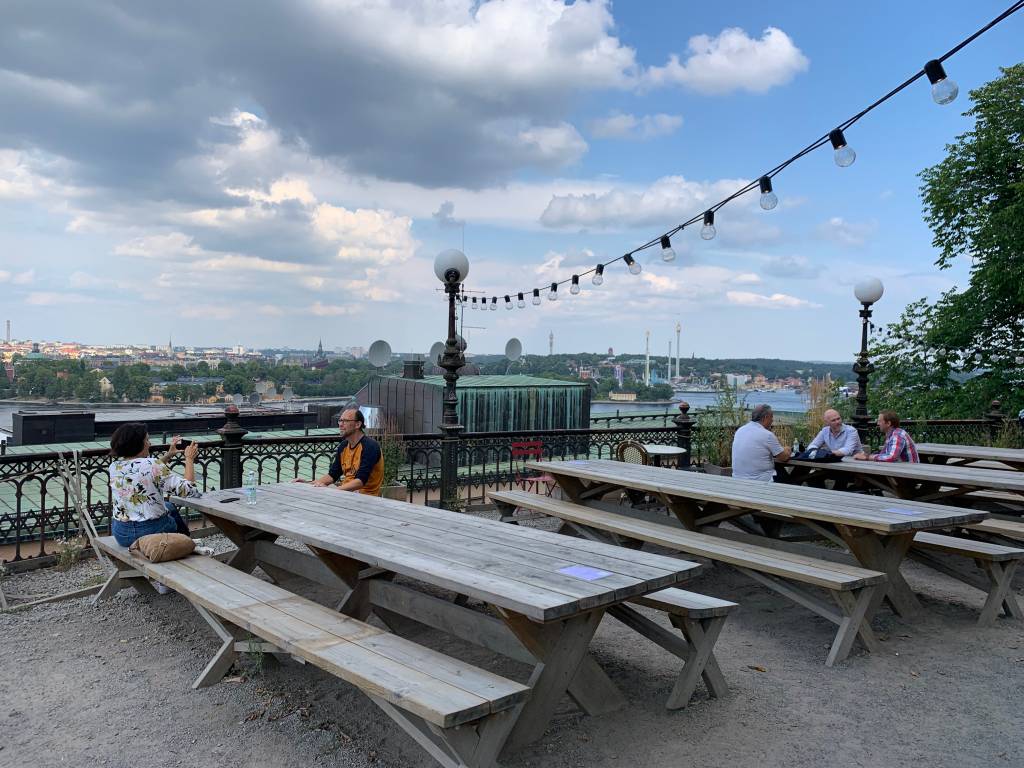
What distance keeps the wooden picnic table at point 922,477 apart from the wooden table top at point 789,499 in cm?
115

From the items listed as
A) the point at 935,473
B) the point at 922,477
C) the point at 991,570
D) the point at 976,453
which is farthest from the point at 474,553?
the point at 976,453

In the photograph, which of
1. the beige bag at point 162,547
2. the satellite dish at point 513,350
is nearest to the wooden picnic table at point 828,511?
the beige bag at point 162,547

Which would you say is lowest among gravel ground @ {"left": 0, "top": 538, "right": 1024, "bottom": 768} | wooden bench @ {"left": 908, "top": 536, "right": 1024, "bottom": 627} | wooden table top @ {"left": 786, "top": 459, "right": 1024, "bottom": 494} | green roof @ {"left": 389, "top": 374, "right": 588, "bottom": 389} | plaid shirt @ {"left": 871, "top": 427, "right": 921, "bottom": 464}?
gravel ground @ {"left": 0, "top": 538, "right": 1024, "bottom": 768}

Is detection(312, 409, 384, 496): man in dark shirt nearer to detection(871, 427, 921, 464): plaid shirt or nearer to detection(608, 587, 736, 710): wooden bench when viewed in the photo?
detection(608, 587, 736, 710): wooden bench

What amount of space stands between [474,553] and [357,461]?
9.23ft

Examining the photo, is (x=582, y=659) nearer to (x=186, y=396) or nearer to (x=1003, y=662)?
(x=1003, y=662)

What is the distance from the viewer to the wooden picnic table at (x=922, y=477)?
19.8 ft

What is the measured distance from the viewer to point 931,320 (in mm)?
21531

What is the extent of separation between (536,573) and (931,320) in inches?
889

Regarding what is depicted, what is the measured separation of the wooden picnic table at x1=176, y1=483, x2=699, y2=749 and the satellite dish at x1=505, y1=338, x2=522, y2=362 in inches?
708

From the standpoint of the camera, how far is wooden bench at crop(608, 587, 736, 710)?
3.65 metres

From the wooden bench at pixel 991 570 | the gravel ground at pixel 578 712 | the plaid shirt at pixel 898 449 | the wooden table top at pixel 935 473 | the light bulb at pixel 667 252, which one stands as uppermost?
the light bulb at pixel 667 252

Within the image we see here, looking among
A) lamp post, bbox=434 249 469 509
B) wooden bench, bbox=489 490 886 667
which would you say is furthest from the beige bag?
lamp post, bbox=434 249 469 509

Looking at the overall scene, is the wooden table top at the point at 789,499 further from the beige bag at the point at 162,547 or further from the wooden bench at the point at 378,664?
the beige bag at the point at 162,547
